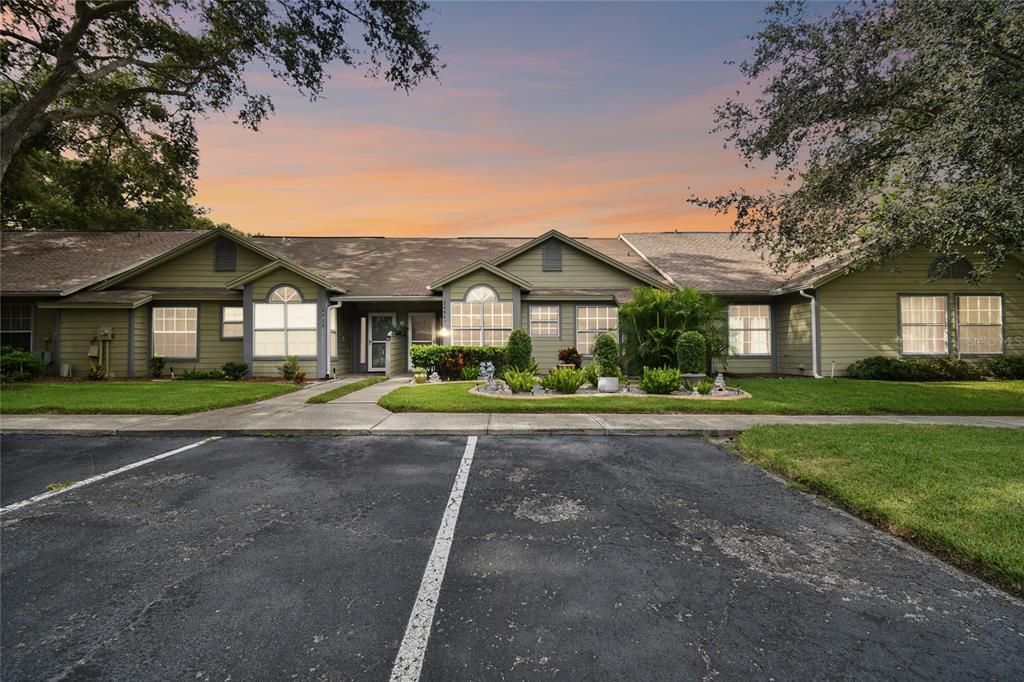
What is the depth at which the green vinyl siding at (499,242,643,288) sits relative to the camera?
17828 mm

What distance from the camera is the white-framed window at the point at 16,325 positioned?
55.1ft

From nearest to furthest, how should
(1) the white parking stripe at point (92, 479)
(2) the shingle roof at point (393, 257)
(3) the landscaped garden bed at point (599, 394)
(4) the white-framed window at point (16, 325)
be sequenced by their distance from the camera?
(1) the white parking stripe at point (92, 479), (3) the landscaped garden bed at point (599, 394), (4) the white-framed window at point (16, 325), (2) the shingle roof at point (393, 257)

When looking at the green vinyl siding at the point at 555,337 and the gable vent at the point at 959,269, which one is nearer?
the gable vent at the point at 959,269

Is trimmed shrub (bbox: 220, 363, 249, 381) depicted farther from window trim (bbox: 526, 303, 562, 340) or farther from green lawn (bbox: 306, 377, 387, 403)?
window trim (bbox: 526, 303, 562, 340)

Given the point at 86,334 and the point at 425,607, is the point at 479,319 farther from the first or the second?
the point at 425,607

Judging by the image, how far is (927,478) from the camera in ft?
15.9

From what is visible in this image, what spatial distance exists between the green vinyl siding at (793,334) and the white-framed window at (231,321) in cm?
2065

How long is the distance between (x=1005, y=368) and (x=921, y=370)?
9.09ft

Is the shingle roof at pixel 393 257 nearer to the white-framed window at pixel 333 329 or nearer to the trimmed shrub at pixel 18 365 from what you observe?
the white-framed window at pixel 333 329

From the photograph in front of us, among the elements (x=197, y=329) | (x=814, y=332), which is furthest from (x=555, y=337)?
(x=197, y=329)

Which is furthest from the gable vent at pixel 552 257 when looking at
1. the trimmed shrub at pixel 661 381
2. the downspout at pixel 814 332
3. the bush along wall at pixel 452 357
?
the downspout at pixel 814 332

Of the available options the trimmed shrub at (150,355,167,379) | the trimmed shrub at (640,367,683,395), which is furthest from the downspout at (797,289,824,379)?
the trimmed shrub at (150,355,167,379)

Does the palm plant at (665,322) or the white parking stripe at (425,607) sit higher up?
the palm plant at (665,322)

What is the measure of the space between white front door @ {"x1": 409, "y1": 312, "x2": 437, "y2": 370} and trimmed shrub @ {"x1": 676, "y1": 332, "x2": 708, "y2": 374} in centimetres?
1020
